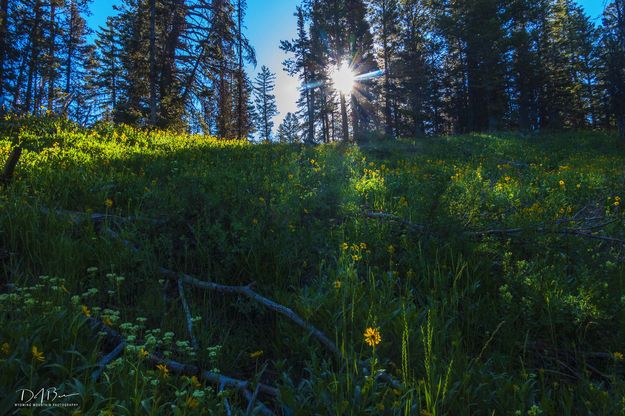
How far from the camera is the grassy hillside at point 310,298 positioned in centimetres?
155

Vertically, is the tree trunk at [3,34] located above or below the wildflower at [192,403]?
above

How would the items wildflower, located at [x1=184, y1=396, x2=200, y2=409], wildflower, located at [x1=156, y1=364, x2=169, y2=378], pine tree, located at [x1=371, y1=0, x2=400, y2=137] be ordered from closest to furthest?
wildflower, located at [x1=184, y1=396, x2=200, y2=409]
wildflower, located at [x1=156, y1=364, x2=169, y2=378]
pine tree, located at [x1=371, y1=0, x2=400, y2=137]

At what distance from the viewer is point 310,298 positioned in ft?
7.16

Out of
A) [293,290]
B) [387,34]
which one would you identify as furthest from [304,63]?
[293,290]

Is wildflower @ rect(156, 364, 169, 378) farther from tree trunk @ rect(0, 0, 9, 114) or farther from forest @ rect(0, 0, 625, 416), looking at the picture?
Result: tree trunk @ rect(0, 0, 9, 114)

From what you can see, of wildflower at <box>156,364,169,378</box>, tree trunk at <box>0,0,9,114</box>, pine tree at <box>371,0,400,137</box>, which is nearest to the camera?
wildflower at <box>156,364,169,378</box>

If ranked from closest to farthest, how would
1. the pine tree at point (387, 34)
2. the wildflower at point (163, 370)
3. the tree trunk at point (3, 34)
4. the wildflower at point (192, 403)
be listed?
the wildflower at point (192, 403) < the wildflower at point (163, 370) < the tree trunk at point (3, 34) < the pine tree at point (387, 34)

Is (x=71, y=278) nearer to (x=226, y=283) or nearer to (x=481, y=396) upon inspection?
(x=226, y=283)

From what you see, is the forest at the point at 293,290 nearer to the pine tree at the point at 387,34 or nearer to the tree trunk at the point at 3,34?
the tree trunk at the point at 3,34

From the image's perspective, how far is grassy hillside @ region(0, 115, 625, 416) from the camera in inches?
61.0
